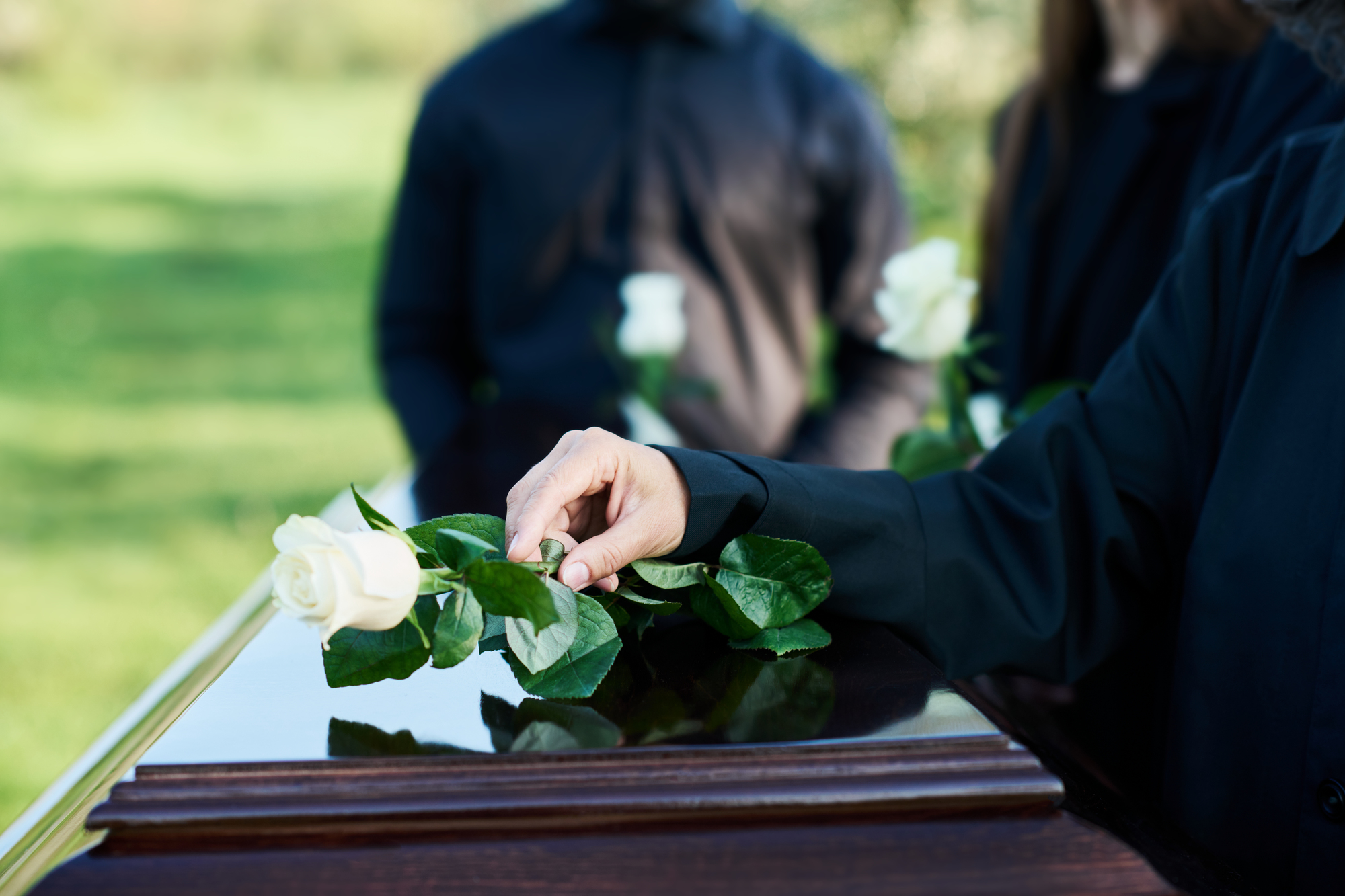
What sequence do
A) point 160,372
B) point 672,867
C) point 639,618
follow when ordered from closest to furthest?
point 672,867, point 639,618, point 160,372

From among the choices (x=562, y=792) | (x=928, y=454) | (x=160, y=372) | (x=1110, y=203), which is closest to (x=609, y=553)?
(x=562, y=792)

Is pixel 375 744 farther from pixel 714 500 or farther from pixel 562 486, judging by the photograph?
pixel 714 500

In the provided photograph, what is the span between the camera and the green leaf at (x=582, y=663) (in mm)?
885

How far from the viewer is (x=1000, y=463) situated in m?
1.23

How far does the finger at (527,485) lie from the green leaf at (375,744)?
0.18 metres

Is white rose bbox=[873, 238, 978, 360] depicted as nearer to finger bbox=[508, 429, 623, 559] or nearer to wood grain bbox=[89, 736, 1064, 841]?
finger bbox=[508, 429, 623, 559]

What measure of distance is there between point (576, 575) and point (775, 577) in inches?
7.2

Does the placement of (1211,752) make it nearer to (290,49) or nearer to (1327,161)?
(1327,161)

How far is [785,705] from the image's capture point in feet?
2.84

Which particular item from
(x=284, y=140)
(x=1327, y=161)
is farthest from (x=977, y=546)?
(x=284, y=140)

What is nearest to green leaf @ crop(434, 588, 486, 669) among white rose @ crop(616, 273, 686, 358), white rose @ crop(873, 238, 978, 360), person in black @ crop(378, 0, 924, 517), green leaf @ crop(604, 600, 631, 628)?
green leaf @ crop(604, 600, 631, 628)

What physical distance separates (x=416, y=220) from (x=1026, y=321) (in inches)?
58.1

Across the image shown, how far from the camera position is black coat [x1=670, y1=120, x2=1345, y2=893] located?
3.53ft

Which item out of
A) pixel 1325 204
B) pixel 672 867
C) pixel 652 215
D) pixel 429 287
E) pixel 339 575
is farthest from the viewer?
pixel 429 287
